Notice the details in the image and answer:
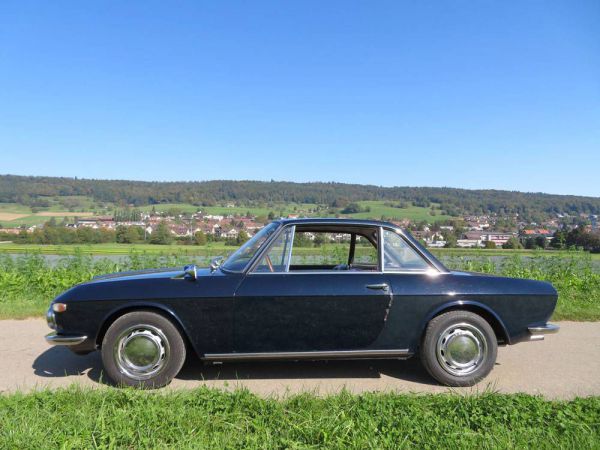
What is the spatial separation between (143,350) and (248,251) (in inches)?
51.4

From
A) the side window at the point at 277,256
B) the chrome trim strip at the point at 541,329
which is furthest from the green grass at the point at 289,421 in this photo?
the side window at the point at 277,256

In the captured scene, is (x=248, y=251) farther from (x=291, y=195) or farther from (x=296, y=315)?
(x=291, y=195)

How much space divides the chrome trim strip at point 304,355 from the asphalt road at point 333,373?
0.75 ft

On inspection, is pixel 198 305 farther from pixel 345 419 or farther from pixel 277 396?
pixel 345 419

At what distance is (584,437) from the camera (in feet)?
9.58

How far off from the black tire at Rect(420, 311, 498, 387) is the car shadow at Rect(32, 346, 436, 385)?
0.66 feet

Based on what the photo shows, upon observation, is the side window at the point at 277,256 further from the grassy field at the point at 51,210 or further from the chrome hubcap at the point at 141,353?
the grassy field at the point at 51,210

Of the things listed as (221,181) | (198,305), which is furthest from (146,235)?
(221,181)

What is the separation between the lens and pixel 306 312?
4129 mm

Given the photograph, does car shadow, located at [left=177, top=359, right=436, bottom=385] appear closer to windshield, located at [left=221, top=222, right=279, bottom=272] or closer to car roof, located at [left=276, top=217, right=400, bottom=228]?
windshield, located at [left=221, top=222, right=279, bottom=272]

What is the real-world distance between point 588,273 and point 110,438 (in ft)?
32.9

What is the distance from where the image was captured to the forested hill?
26805 millimetres

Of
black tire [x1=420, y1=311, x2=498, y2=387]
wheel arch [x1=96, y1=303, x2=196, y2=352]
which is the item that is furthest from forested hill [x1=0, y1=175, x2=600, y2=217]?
wheel arch [x1=96, y1=303, x2=196, y2=352]

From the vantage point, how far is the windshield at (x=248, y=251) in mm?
4410
